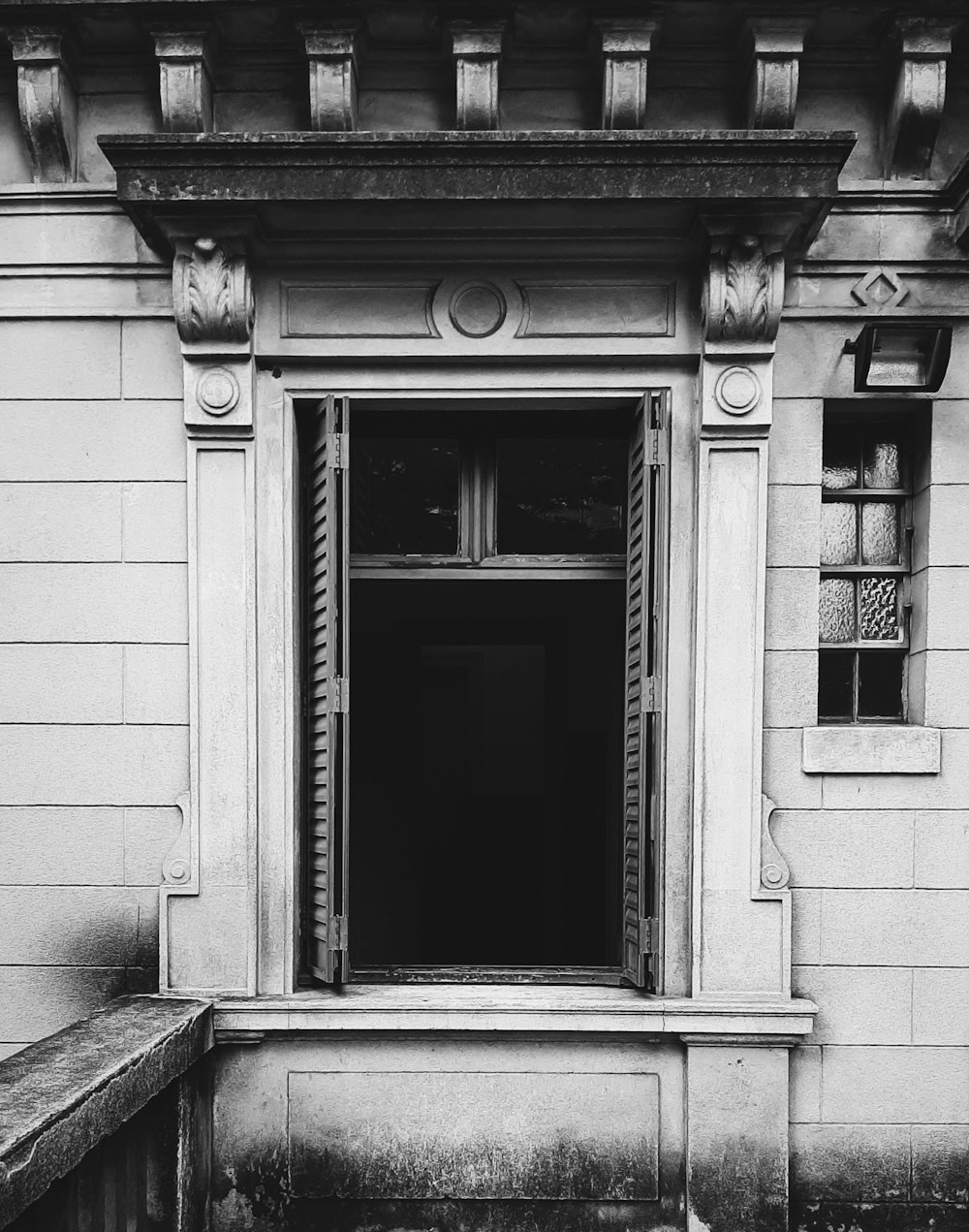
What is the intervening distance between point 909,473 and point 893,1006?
2.38 m

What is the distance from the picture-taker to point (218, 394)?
13.4ft

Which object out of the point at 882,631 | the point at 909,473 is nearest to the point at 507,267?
Answer: the point at 909,473

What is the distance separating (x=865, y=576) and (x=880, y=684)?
0.50 metres

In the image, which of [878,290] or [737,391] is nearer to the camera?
[737,391]

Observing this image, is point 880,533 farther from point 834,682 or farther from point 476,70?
point 476,70

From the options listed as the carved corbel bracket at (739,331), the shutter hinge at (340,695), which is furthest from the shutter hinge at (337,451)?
the carved corbel bracket at (739,331)

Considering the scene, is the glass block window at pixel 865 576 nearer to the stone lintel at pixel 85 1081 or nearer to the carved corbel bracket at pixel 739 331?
the carved corbel bracket at pixel 739 331

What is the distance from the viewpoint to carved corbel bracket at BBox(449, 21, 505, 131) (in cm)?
394

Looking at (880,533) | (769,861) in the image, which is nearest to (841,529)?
(880,533)

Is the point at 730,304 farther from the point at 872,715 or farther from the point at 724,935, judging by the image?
the point at 724,935

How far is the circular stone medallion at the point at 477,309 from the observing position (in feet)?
13.6

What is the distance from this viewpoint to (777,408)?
13.7 ft

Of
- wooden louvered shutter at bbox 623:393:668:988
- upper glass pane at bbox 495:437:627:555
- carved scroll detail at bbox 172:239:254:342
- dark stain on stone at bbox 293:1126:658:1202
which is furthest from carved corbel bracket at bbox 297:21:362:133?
dark stain on stone at bbox 293:1126:658:1202

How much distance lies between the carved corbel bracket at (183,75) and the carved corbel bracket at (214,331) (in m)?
0.57
